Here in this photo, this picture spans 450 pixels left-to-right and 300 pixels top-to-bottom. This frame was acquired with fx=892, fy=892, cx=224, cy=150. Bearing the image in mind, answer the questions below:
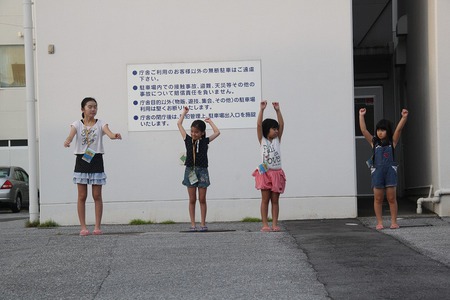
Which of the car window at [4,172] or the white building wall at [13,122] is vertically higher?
the white building wall at [13,122]

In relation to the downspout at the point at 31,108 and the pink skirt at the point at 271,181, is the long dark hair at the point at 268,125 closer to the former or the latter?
the pink skirt at the point at 271,181

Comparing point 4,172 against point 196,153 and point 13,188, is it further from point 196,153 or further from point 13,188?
point 196,153

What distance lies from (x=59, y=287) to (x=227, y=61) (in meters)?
7.17

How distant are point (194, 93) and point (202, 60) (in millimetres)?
532

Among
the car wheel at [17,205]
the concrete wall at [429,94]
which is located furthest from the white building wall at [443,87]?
the car wheel at [17,205]

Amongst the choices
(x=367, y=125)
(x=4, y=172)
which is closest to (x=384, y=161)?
(x=367, y=125)

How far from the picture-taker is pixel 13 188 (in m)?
25.7

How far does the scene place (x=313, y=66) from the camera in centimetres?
1391

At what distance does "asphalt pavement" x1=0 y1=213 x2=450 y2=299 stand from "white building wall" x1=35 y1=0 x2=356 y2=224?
7.44 ft

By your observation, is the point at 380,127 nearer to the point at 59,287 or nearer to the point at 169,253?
the point at 169,253

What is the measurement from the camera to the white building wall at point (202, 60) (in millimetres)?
13906

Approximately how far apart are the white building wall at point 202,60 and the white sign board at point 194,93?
0.41 feet

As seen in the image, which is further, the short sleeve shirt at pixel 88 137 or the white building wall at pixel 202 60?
the white building wall at pixel 202 60

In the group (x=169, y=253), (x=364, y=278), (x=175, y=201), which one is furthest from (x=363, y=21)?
(x=364, y=278)
